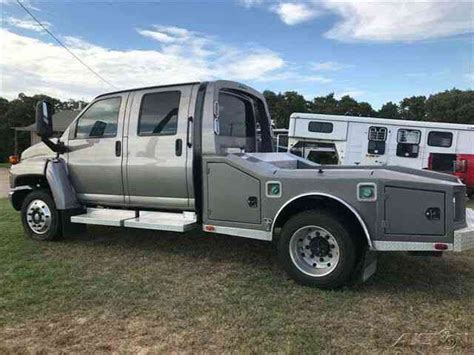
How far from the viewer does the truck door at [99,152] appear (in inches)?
254

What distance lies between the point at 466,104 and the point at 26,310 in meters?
46.6

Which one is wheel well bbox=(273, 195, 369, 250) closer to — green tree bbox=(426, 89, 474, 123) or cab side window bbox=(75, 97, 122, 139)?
cab side window bbox=(75, 97, 122, 139)

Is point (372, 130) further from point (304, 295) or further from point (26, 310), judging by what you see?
point (26, 310)

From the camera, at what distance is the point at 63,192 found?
22.1 ft

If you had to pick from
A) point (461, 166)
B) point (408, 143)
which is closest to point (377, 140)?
point (408, 143)

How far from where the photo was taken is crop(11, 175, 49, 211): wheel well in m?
7.07

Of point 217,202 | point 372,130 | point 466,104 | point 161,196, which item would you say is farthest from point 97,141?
point 466,104

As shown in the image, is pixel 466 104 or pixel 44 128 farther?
pixel 466 104

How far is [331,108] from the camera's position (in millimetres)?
47625

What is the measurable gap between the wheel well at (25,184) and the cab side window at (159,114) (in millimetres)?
1855

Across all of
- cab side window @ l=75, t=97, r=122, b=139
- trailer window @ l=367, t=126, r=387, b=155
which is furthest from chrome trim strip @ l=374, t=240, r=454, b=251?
trailer window @ l=367, t=126, r=387, b=155

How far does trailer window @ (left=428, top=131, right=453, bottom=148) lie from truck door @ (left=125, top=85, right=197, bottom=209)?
11065mm

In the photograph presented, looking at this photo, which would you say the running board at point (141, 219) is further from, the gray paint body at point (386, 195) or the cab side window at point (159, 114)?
the cab side window at point (159, 114)

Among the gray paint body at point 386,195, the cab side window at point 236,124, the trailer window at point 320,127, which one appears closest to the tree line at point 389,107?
the trailer window at point 320,127
